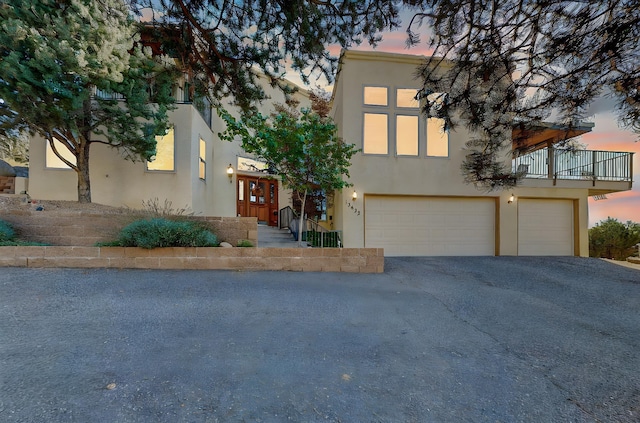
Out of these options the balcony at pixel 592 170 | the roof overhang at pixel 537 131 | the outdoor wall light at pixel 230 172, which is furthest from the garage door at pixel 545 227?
the outdoor wall light at pixel 230 172

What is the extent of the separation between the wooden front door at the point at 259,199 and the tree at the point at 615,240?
17.2 m

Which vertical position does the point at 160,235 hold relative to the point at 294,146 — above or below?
below

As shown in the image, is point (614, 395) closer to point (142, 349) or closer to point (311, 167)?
point (142, 349)

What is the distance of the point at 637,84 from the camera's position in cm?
293

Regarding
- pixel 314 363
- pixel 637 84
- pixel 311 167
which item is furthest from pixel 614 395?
pixel 311 167

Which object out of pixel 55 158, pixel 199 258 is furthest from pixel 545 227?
pixel 55 158

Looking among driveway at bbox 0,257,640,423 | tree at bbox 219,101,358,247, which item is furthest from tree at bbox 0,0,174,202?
driveway at bbox 0,257,640,423

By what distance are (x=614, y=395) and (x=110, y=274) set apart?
19.5 ft

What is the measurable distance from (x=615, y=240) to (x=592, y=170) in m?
8.39

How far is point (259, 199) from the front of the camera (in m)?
13.3

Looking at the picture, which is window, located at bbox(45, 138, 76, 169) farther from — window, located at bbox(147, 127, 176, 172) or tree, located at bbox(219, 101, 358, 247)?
tree, located at bbox(219, 101, 358, 247)

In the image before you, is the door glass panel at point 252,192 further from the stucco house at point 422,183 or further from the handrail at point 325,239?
the handrail at point 325,239

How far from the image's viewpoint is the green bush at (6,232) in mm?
4750

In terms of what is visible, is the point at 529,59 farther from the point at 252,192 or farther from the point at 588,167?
the point at 252,192
